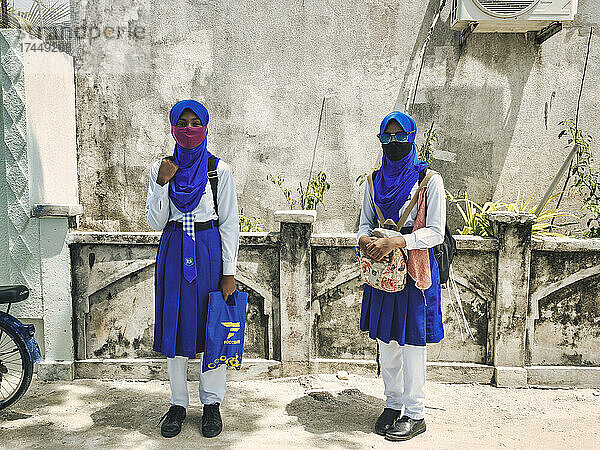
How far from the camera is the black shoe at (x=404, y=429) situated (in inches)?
166

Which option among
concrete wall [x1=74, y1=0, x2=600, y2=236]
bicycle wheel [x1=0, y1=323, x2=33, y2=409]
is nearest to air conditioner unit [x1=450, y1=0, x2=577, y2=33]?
concrete wall [x1=74, y1=0, x2=600, y2=236]

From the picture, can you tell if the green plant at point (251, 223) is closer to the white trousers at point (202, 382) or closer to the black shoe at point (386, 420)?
the white trousers at point (202, 382)

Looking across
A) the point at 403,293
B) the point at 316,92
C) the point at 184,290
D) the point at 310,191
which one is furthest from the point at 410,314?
the point at 316,92

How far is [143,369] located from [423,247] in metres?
2.83

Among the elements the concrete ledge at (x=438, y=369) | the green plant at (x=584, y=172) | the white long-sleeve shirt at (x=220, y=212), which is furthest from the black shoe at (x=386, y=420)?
the green plant at (x=584, y=172)

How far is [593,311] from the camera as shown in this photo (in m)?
5.19

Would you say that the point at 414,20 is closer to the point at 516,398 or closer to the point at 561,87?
the point at 561,87

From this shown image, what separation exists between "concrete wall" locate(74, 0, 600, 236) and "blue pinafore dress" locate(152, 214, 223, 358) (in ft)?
7.06

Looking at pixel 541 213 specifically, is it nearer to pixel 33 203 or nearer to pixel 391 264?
pixel 391 264

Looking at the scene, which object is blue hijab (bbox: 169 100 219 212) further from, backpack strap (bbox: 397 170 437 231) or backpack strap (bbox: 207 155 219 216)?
backpack strap (bbox: 397 170 437 231)

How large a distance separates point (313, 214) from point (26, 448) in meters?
2.80

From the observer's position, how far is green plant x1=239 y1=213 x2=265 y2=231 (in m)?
5.93

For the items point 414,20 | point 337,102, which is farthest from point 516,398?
point 414,20

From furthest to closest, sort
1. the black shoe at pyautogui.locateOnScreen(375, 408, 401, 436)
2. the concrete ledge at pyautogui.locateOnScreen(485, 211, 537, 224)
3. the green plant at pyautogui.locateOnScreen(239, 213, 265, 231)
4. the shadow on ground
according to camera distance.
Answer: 1. the green plant at pyautogui.locateOnScreen(239, 213, 265, 231)
2. the concrete ledge at pyautogui.locateOnScreen(485, 211, 537, 224)
3. the shadow on ground
4. the black shoe at pyautogui.locateOnScreen(375, 408, 401, 436)
